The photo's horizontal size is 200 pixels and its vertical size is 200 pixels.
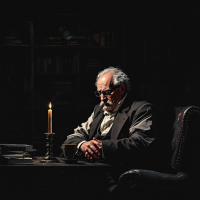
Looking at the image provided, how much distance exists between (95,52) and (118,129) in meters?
2.30

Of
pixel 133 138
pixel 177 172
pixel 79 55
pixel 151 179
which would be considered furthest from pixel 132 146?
pixel 79 55

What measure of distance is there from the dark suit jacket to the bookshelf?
1.88 meters

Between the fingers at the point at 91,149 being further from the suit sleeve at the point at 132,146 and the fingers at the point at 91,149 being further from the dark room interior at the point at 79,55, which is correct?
the dark room interior at the point at 79,55

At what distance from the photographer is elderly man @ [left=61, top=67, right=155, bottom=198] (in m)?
2.05

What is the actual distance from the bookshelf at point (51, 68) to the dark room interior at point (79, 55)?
1 cm

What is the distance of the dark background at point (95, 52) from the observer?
423cm

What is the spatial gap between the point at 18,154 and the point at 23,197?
0.31m

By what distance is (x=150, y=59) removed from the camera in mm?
4277

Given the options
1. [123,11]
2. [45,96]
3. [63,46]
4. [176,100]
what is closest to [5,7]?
[63,46]

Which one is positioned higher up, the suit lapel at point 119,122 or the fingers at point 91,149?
the suit lapel at point 119,122

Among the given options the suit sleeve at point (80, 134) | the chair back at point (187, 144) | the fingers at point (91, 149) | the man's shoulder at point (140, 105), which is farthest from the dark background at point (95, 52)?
the chair back at point (187, 144)

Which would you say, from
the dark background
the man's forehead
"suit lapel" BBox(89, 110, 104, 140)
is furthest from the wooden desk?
the dark background

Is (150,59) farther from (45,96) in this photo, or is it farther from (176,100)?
(45,96)

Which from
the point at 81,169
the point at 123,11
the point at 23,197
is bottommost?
the point at 23,197
